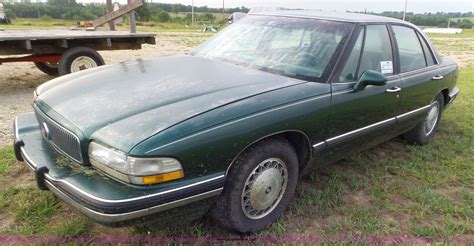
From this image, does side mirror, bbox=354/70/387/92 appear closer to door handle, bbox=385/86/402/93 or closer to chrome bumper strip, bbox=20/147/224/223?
door handle, bbox=385/86/402/93

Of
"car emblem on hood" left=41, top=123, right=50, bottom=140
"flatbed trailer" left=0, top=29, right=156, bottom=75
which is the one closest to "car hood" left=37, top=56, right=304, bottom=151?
"car emblem on hood" left=41, top=123, right=50, bottom=140

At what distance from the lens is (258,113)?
94.3 inches

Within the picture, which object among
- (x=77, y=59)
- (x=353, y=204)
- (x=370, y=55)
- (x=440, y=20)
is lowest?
(x=353, y=204)

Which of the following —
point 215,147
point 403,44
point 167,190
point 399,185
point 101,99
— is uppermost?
point 403,44

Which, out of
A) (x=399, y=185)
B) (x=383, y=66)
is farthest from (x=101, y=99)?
(x=399, y=185)

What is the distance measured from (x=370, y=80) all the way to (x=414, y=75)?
113 centimetres

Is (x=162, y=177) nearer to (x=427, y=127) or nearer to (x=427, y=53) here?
(x=427, y=53)

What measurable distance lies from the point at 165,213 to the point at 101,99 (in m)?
0.93

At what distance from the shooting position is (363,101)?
3.11 meters

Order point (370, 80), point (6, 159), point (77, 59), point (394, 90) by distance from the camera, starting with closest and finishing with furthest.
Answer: point (370, 80) → point (394, 90) → point (6, 159) → point (77, 59)

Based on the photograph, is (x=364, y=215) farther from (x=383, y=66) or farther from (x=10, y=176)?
(x=10, y=176)

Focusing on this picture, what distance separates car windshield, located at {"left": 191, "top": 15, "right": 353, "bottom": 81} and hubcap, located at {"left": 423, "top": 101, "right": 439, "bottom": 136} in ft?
6.50

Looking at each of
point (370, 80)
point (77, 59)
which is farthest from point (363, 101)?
point (77, 59)

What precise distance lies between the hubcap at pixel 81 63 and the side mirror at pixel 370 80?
538 centimetres
